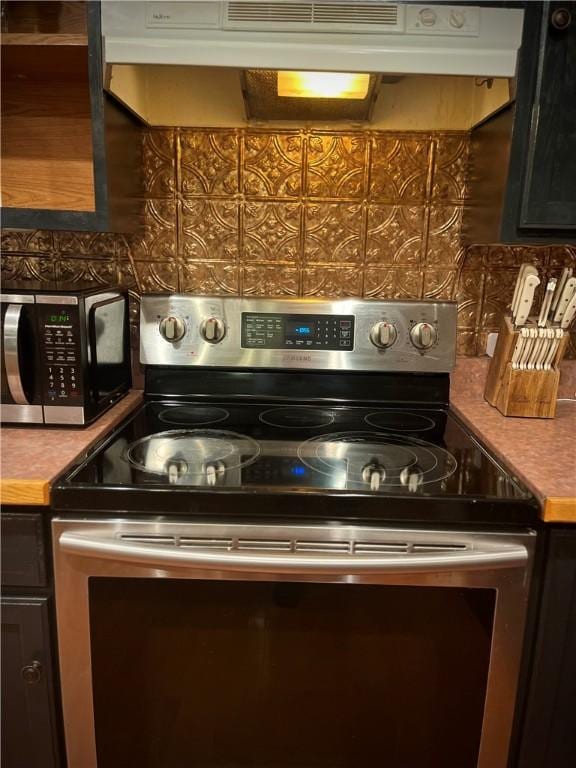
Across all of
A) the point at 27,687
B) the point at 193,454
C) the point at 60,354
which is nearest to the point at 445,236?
the point at 193,454

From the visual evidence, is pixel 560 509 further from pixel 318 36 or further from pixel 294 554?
pixel 318 36

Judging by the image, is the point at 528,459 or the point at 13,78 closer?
the point at 528,459

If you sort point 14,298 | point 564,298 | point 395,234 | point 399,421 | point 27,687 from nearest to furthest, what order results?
1. point 27,687
2. point 14,298
3. point 564,298
4. point 399,421
5. point 395,234

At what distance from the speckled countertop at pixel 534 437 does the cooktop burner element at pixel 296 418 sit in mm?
326

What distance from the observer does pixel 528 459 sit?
102cm

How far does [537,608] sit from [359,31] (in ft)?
3.49

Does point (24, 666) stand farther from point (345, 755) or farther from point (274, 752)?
point (345, 755)

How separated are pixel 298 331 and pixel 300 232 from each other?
270mm

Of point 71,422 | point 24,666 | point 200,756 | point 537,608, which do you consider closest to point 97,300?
point 71,422

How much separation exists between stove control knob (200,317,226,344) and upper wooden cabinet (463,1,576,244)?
0.65 m

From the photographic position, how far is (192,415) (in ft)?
4.37

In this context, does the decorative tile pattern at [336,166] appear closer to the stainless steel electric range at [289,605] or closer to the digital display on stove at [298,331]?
the digital display on stove at [298,331]

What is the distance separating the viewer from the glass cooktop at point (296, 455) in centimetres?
92

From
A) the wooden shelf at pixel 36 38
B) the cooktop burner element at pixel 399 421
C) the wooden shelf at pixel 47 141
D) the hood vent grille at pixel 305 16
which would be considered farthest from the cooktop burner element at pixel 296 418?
the wooden shelf at pixel 36 38
